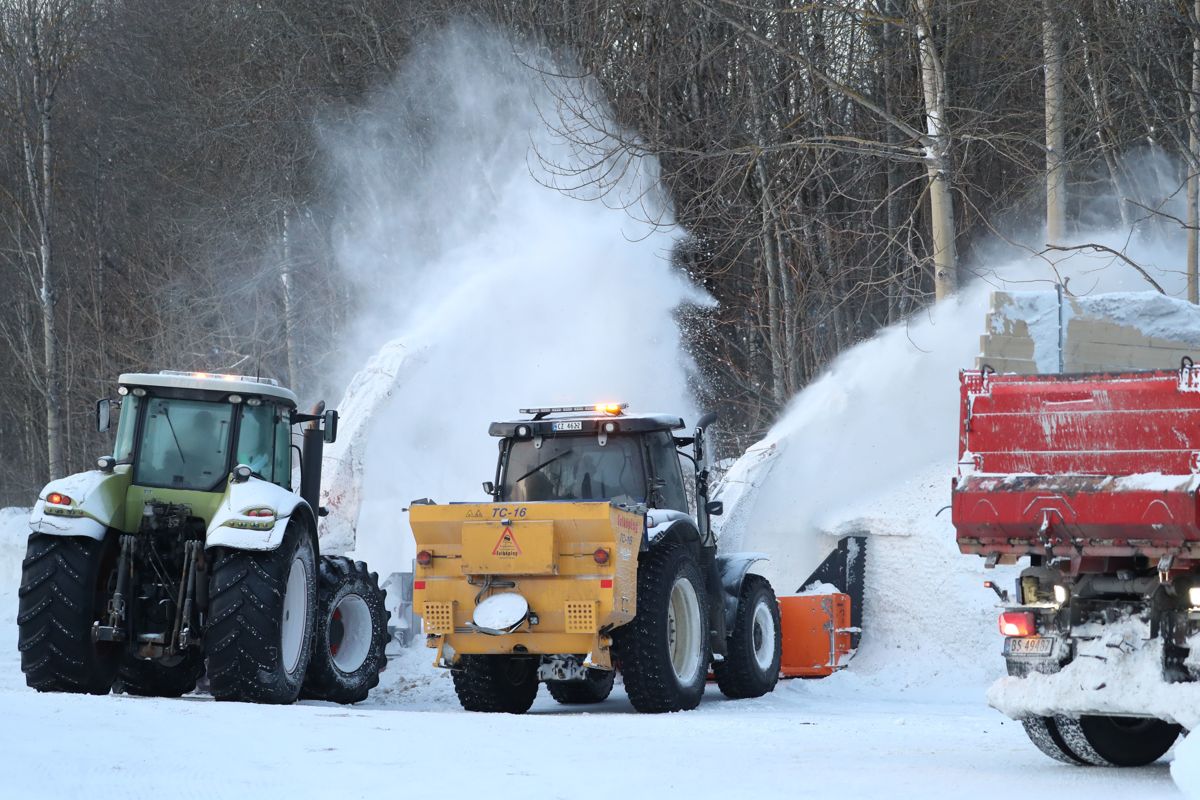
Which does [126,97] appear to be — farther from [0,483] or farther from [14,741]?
[14,741]

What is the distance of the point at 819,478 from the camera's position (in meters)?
15.2

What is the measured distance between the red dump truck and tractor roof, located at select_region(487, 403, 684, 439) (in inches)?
163

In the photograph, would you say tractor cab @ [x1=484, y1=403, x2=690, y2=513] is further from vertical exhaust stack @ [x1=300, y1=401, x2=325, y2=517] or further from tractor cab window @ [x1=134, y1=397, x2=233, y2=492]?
tractor cab window @ [x1=134, y1=397, x2=233, y2=492]

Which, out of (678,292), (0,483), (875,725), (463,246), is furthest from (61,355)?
(875,725)

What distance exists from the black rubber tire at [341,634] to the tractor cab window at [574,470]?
4.41 feet

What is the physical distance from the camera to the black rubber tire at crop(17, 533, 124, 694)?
34.2ft

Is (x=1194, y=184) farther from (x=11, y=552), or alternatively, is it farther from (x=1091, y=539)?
→ (x=11, y=552)

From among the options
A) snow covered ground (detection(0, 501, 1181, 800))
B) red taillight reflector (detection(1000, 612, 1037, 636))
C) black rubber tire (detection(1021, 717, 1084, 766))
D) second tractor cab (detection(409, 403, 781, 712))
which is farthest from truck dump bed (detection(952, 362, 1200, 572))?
second tractor cab (detection(409, 403, 781, 712))

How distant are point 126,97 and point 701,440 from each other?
2051 centimetres

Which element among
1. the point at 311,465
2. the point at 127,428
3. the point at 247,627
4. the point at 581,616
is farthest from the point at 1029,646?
the point at 127,428

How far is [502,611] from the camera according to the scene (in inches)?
416

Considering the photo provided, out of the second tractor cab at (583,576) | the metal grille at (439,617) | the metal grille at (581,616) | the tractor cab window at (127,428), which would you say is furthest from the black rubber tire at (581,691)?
the tractor cab window at (127,428)

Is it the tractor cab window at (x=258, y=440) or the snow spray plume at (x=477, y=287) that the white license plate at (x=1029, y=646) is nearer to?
the tractor cab window at (x=258, y=440)

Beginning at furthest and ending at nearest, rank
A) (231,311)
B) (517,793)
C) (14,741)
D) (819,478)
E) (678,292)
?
(231,311) → (678,292) → (819,478) → (14,741) → (517,793)
